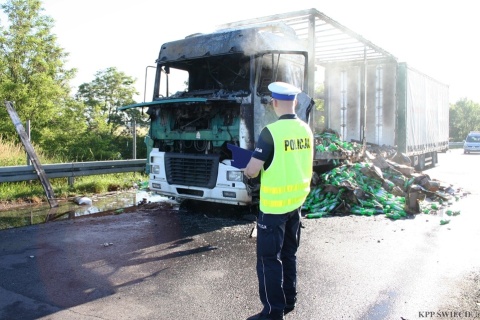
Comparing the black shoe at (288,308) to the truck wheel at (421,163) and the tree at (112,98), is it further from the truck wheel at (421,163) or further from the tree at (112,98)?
the tree at (112,98)

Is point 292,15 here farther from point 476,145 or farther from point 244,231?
point 476,145

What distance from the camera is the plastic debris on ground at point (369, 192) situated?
738 cm

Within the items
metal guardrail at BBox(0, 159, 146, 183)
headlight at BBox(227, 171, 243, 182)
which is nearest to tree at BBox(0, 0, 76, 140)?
metal guardrail at BBox(0, 159, 146, 183)

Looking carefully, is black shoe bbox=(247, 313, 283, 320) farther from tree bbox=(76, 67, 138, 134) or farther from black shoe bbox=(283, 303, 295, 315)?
tree bbox=(76, 67, 138, 134)

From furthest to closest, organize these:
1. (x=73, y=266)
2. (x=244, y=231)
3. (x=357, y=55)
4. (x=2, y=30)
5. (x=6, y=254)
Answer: (x=2, y=30) → (x=357, y=55) → (x=244, y=231) → (x=6, y=254) → (x=73, y=266)

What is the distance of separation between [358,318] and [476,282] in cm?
160

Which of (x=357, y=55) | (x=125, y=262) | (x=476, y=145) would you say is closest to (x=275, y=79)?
(x=125, y=262)

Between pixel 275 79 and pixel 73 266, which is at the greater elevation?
pixel 275 79

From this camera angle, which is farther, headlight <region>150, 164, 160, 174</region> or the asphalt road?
headlight <region>150, 164, 160, 174</region>

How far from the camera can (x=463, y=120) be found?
5059cm

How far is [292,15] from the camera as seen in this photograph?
804cm

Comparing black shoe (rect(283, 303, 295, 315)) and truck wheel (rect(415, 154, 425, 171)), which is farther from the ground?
truck wheel (rect(415, 154, 425, 171))

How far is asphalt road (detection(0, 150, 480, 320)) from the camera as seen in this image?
337 cm

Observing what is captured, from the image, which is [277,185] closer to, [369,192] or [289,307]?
[289,307]
